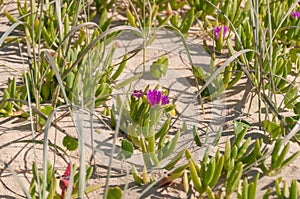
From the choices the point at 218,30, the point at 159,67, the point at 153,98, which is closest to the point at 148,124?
the point at 153,98

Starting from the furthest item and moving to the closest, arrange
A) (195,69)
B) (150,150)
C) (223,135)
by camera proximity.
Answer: (195,69) < (223,135) < (150,150)

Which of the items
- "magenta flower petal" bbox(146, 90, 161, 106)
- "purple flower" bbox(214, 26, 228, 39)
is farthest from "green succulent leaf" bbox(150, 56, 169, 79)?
"magenta flower petal" bbox(146, 90, 161, 106)

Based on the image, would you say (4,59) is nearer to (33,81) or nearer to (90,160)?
(33,81)

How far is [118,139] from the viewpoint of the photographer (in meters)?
1.98

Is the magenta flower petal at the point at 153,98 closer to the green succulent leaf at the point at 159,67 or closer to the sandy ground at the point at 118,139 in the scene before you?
the sandy ground at the point at 118,139

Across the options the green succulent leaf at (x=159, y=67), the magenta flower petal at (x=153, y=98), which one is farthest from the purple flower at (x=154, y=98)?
the green succulent leaf at (x=159, y=67)

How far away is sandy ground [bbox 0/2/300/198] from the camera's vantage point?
5.84 ft

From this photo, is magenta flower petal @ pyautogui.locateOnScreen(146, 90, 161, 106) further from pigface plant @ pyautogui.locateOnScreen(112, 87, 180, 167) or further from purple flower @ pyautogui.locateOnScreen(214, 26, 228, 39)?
purple flower @ pyautogui.locateOnScreen(214, 26, 228, 39)

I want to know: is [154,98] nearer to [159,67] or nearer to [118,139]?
[118,139]

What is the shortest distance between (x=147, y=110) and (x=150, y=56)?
551 mm

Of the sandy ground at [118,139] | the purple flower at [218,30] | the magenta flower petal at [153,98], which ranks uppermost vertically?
the purple flower at [218,30]

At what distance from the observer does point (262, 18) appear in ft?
8.34

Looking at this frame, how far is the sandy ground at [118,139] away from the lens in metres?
1.78

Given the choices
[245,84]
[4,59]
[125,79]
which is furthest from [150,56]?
[4,59]
